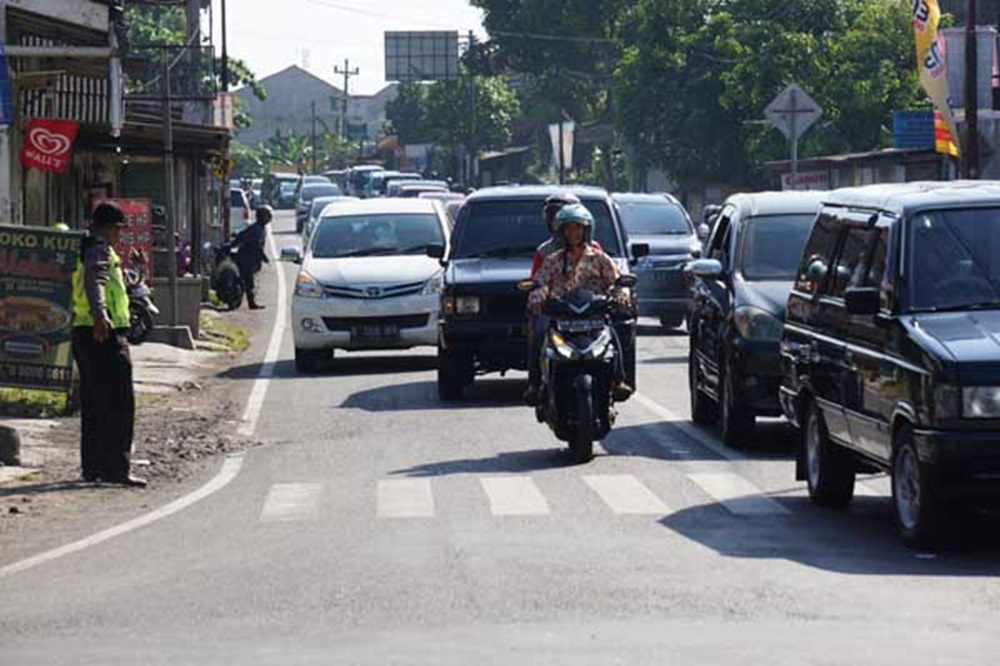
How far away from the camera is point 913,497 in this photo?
11.8 meters

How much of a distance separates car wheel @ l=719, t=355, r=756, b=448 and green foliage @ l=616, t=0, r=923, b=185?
40.1 meters

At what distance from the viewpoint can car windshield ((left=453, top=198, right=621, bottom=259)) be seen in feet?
72.4

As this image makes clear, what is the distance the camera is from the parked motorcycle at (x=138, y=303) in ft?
93.7

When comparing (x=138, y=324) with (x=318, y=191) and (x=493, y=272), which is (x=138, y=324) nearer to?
(x=493, y=272)

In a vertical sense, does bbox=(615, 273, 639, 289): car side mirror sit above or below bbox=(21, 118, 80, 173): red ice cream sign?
below

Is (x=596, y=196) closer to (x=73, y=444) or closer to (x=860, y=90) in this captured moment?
(x=73, y=444)

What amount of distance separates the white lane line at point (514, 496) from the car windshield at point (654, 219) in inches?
722

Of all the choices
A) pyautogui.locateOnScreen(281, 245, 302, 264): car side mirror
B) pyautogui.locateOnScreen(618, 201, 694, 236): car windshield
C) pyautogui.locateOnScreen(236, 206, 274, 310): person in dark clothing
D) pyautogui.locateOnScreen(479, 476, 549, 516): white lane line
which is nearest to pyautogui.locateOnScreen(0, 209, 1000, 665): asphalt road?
pyautogui.locateOnScreen(479, 476, 549, 516): white lane line

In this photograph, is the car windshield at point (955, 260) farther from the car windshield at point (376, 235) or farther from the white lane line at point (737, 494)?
the car windshield at point (376, 235)

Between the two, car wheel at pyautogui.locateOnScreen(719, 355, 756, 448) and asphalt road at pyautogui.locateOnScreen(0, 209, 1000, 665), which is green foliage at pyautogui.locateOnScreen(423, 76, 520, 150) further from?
asphalt road at pyautogui.locateOnScreen(0, 209, 1000, 665)

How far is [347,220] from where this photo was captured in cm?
2708

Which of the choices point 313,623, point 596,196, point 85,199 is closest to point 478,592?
point 313,623

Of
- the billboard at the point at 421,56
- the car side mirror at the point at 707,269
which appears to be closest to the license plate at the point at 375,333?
the car side mirror at the point at 707,269

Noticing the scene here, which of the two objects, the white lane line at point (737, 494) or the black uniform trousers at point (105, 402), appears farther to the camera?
the black uniform trousers at point (105, 402)
